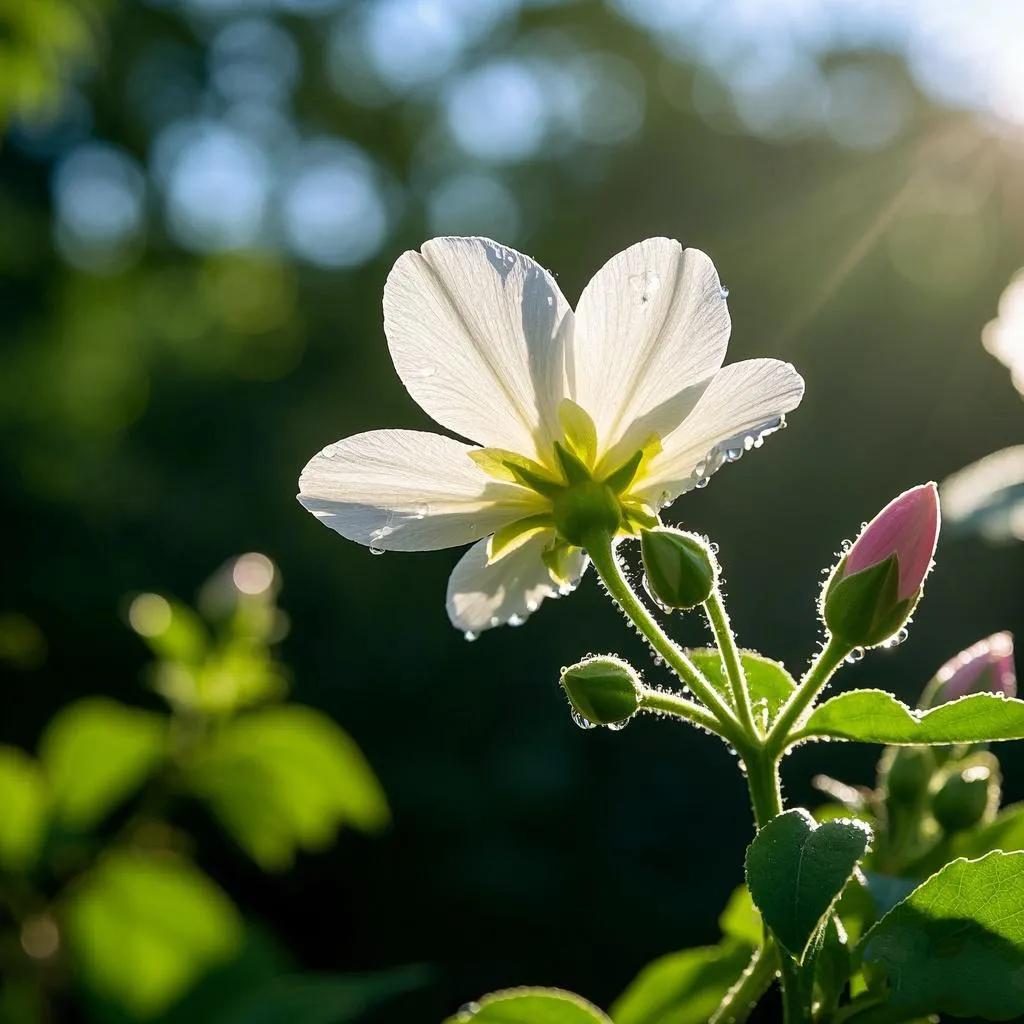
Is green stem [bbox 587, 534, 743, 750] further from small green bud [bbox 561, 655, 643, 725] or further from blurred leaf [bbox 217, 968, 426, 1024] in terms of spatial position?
blurred leaf [bbox 217, 968, 426, 1024]

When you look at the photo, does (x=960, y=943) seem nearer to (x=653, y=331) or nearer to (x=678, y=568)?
(x=678, y=568)

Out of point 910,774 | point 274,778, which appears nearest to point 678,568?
point 910,774

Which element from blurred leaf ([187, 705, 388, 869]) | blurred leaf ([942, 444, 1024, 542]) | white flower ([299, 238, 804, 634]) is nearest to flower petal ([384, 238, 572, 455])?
white flower ([299, 238, 804, 634])

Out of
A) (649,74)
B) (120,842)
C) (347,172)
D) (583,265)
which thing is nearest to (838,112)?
(649,74)

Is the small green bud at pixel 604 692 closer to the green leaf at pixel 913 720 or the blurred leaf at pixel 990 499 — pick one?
the green leaf at pixel 913 720

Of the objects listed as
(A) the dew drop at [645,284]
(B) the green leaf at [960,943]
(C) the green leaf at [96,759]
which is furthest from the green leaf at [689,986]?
(C) the green leaf at [96,759]

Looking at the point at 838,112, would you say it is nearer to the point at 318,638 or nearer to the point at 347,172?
the point at 347,172
